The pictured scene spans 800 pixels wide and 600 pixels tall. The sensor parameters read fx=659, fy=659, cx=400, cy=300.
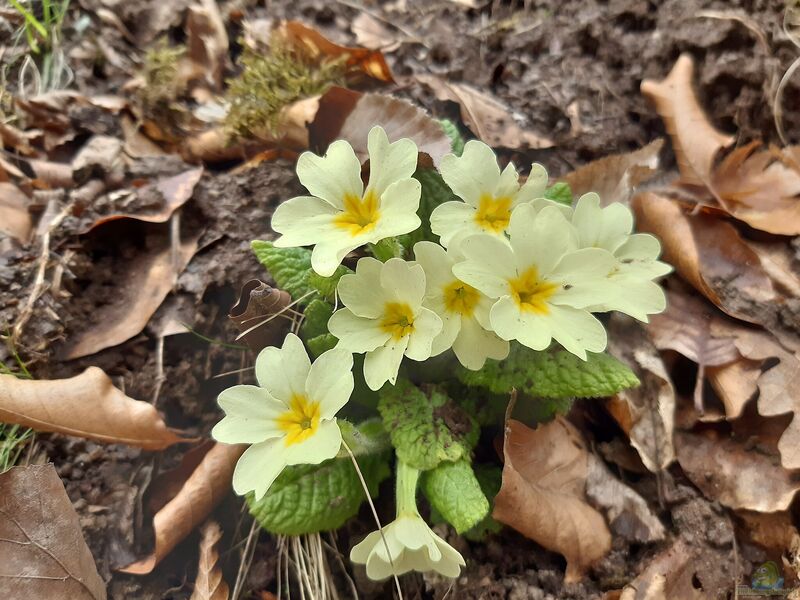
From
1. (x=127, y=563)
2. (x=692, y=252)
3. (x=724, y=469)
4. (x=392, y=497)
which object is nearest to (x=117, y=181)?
(x=127, y=563)

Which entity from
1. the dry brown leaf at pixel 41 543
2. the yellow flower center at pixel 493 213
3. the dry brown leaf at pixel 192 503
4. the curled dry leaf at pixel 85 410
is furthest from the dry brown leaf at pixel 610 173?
the dry brown leaf at pixel 41 543

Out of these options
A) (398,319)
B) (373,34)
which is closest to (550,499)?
(398,319)

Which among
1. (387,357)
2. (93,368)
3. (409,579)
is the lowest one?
(409,579)

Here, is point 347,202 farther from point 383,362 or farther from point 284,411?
point 284,411

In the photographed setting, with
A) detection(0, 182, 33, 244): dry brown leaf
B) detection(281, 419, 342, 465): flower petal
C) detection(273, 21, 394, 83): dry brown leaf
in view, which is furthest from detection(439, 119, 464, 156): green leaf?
detection(0, 182, 33, 244): dry brown leaf

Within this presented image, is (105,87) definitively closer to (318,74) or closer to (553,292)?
(318,74)

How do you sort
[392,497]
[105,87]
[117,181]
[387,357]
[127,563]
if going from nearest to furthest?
[387,357] → [127,563] → [392,497] → [117,181] → [105,87]
